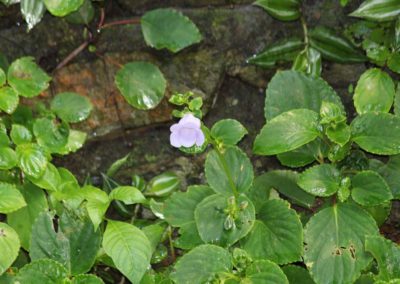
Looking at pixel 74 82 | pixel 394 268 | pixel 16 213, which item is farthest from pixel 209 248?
pixel 74 82

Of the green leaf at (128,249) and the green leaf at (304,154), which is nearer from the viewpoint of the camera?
the green leaf at (128,249)

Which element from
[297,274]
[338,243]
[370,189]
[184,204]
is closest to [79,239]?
[184,204]

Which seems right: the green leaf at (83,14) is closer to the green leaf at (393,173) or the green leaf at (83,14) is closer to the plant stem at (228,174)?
the plant stem at (228,174)

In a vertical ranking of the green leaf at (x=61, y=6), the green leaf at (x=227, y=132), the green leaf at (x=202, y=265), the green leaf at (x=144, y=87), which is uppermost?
the green leaf at (x=61, y=6)

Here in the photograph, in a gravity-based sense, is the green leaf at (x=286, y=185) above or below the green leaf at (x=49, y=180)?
below

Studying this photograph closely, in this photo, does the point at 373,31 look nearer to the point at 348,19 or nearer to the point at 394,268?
the point at 348,19

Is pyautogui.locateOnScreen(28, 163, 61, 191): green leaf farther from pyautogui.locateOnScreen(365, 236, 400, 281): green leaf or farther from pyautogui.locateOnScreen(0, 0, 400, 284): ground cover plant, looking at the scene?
pyautogui.locateOnScreen(365, 236, 400, 281): green leaf

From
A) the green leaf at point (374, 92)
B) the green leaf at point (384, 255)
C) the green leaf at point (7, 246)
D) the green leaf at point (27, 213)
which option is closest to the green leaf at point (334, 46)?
the green leaf at point (374, 92)

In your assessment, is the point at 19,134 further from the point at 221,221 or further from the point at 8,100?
the point at 221,221
